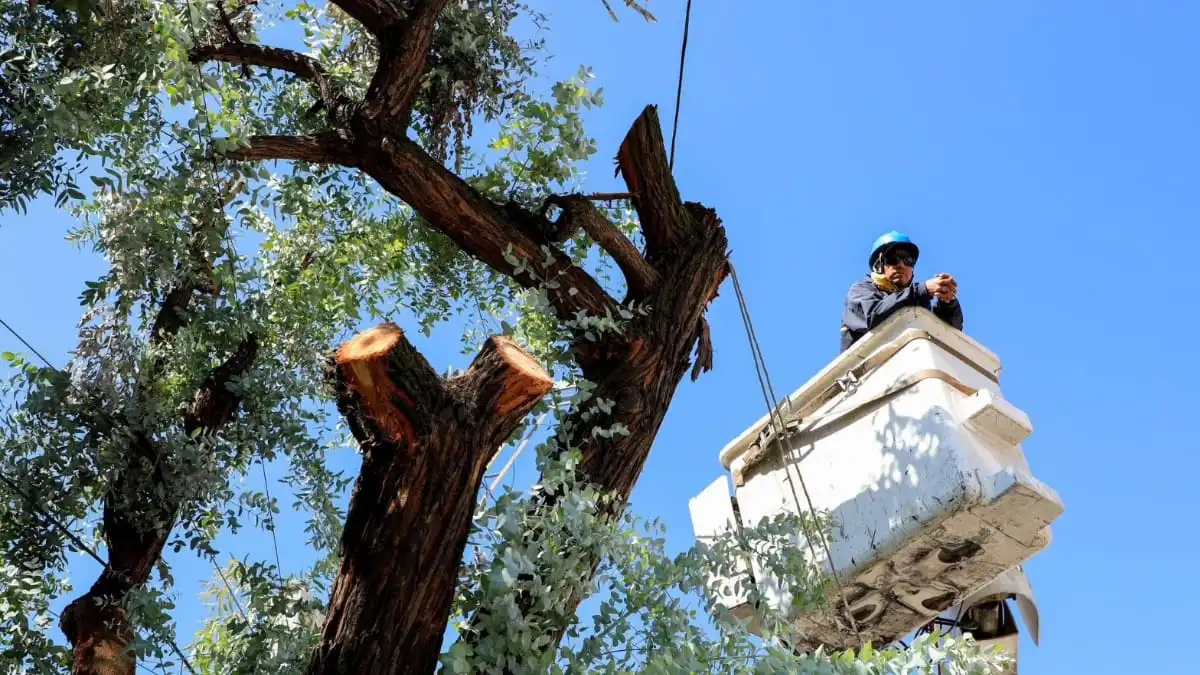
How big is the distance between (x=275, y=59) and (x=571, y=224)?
1968 mm

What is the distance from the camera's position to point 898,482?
198 inches

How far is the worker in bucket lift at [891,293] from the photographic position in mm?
5758

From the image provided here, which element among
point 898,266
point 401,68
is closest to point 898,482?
point 898,266

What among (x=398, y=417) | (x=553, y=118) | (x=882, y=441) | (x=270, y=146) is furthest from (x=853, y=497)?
(x=270, y=146)

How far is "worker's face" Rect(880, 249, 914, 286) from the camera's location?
6.73m

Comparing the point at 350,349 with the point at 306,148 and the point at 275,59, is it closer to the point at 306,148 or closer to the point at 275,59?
the point at 306,148

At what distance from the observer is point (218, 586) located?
5.61m

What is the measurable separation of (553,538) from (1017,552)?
2392 millimetres

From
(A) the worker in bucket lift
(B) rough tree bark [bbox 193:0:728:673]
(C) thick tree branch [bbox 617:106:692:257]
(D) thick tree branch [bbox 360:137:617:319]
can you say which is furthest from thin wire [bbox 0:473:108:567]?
(A) the worker in bucket lift

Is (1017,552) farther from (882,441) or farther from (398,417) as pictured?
(398,417)

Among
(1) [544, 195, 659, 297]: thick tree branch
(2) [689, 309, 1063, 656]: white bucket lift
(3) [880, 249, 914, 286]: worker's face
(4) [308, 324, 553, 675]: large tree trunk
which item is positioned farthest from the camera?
(3) [880, 249, 914, 286]: worker's face

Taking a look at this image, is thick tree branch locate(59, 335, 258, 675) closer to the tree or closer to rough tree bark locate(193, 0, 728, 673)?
the tree

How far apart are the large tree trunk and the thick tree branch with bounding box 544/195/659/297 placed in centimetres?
153

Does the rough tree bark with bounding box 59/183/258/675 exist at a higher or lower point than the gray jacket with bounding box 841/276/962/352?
lower
